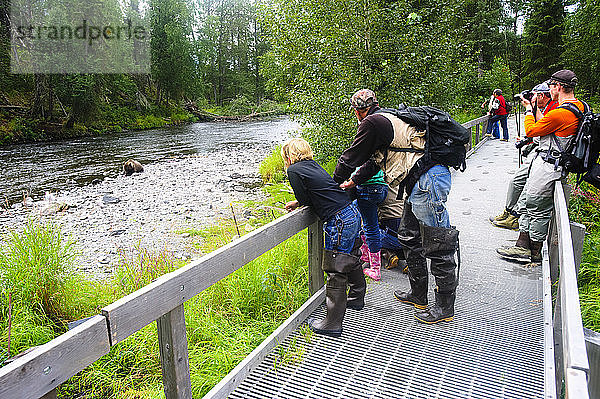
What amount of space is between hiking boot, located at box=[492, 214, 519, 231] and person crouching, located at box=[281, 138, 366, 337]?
3198mm

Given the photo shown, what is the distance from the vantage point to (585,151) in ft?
13.3

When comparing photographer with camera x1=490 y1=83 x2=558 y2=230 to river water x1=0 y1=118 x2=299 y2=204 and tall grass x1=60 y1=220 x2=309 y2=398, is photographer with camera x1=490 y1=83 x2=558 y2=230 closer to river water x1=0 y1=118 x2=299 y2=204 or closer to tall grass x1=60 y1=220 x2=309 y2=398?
tall grass x1=60 y1=220 x2=309 y2=398

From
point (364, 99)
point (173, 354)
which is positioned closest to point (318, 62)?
point (364, 99)

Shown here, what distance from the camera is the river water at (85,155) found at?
1368 centimetres

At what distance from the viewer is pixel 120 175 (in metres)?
15.2

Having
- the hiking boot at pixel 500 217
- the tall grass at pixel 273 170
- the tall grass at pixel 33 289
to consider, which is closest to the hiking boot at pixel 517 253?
the hiking boot at pixel 500 217

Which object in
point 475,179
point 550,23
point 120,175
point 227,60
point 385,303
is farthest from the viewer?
point 227,60

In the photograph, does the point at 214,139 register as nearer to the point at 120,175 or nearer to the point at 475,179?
the point at 120,175

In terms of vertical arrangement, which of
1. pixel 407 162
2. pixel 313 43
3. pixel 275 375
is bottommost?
pixel 275 375

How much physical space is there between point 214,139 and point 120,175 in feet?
37.8

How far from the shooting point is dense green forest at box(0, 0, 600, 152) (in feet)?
28.8

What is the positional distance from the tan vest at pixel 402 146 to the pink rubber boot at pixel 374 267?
1.22 meters

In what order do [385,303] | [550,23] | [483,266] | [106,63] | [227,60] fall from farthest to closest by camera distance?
[227,60] < [106,63] < [550,23] < [483,266] < [385,303]

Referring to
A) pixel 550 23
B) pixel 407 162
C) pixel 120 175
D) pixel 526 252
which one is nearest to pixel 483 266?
pixel 526 252
